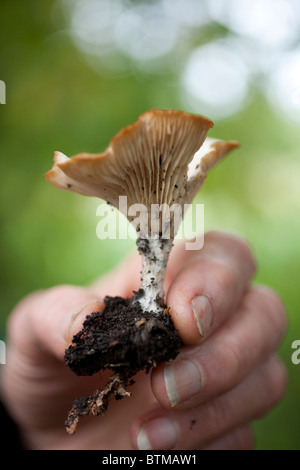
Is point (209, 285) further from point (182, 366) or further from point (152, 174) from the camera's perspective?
point (152, 174)

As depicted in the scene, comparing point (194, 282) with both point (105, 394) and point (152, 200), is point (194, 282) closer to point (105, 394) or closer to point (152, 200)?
point (152, 200)

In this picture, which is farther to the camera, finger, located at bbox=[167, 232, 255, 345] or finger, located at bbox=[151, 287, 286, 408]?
finger, located at bbox=[151, 287, 286, 408]

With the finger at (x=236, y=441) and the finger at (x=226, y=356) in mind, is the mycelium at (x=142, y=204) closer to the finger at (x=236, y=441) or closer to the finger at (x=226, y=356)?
the finger at (x=226, y=356)

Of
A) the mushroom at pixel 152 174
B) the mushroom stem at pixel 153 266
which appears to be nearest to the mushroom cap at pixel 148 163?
the mushroom at pixel 152 174

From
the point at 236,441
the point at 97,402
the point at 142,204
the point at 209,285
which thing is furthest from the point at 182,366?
the point at 236,441

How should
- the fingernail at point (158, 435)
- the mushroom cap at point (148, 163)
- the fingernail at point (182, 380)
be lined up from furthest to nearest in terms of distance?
the fingernail at point (158, 435)
the fingernail at point (182, 380)
the mushroom cap at point (148, 163)

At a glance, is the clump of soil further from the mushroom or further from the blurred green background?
the blurred green background

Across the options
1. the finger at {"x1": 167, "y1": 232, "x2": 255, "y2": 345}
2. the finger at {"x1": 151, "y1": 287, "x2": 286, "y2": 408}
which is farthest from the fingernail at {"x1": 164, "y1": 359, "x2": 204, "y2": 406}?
the finger at {"x1": 167, "y1": 232, "x2": 255, "y2": 345}
